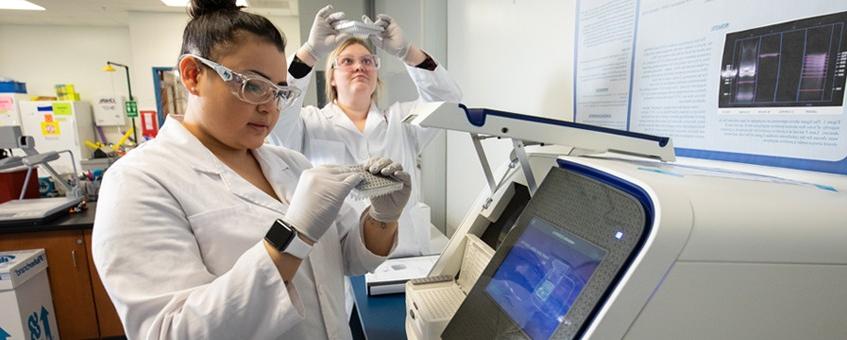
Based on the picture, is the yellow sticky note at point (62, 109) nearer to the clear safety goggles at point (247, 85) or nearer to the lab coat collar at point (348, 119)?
the lab coat collar at point (348, 119)

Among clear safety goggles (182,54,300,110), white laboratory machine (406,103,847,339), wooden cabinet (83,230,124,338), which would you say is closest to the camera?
white laboratory machine (406,103,847,339)

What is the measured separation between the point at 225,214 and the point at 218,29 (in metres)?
0.37

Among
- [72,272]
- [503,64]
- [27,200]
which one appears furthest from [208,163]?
[27,200]

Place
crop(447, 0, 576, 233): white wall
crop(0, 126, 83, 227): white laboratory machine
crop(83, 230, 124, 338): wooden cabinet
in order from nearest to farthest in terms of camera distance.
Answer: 1. crop(447, 0, 576, 233): white wall
2. crop(0, 126, 83, 227): white laboratory machine
3. crop(83, 230, 124, 338): wooden cabinet

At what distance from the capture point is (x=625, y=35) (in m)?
1.10

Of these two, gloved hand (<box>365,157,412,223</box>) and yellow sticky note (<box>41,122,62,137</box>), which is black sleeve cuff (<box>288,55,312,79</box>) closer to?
gloved hand (<box>365,157,412,223</box>)

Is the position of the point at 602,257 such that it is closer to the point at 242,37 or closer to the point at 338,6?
the point at 242,37

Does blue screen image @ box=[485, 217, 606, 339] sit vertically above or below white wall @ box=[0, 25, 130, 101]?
below

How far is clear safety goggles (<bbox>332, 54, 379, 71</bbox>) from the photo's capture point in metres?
1.86

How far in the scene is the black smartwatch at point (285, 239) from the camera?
0.73 m

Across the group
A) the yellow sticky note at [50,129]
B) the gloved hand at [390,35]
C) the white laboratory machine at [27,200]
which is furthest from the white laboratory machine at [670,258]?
the yellow sticky note at [50,129]

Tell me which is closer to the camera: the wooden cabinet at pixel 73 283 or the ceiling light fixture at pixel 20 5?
the wooden cabinet at pixel 73 283

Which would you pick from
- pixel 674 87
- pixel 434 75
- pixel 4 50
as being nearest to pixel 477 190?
pixel 434 75

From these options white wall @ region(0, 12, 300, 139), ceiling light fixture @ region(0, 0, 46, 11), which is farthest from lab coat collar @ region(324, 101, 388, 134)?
ceiling light fixture @ region(0, 0, 46, 11)
